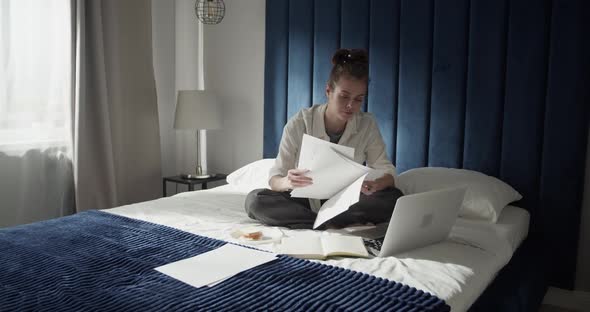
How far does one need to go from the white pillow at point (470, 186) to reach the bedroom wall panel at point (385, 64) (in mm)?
379

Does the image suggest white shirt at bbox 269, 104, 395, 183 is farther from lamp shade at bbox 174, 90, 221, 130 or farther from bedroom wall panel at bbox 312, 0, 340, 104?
lamp shade at bbox 174, 90, 221, 130

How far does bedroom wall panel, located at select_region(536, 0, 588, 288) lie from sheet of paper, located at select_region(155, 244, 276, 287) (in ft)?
5.09

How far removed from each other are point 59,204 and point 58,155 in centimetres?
31

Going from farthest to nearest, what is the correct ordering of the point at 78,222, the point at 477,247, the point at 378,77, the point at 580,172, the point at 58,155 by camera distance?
the point at 58,155 < the point at 378,77 < the point at 580,172 < the point at 78,222 < the point at 477,247

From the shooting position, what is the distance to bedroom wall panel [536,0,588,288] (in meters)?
2.29

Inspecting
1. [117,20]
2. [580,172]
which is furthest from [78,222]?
[580,172]

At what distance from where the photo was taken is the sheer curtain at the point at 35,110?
9.19ft

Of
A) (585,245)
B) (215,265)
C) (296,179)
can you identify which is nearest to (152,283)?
(215,265)

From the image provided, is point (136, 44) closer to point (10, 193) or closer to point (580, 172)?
point (10, 193)

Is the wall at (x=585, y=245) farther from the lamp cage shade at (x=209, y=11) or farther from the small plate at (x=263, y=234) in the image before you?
the lamp cage shade at (x=209, y=11)

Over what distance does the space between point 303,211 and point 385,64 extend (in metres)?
1.17

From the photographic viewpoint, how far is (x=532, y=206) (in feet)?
8.12

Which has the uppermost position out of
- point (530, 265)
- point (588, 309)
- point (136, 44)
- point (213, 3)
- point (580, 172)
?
point (213, 3)

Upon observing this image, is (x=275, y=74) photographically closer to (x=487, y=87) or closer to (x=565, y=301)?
(x=487, y=87)
